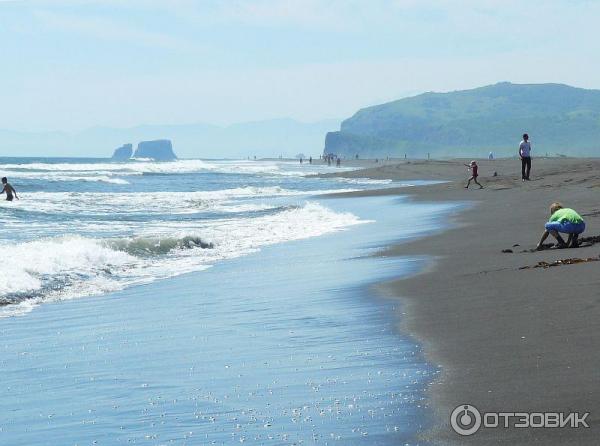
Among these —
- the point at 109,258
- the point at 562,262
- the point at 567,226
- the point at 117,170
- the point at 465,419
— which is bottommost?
the point at 117,170

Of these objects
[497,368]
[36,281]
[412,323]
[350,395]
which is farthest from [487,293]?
[36,281]

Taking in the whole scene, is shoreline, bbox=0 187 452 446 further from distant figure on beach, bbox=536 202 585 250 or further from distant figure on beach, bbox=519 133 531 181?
distant figure on beach, bbox=519 133 531 181

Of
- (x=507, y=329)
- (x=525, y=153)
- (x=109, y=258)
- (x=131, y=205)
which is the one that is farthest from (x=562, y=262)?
(x=131, y=205)

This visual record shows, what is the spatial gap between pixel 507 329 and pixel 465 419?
2.49 metres

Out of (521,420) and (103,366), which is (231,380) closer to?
(103,366)

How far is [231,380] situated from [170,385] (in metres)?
0.42

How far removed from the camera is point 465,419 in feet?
16.5

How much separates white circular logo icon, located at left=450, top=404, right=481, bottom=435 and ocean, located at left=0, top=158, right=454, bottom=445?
0.22 meters

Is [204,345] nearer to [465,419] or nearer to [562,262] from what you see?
[465,419]

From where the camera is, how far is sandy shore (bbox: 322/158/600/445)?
5.19 m

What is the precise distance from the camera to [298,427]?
522 centimetres

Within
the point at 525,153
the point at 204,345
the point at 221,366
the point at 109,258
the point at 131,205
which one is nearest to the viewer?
the point at 221,366

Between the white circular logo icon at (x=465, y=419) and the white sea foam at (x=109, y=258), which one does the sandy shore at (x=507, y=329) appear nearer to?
the white circular logo icon at (x=465, y=419)

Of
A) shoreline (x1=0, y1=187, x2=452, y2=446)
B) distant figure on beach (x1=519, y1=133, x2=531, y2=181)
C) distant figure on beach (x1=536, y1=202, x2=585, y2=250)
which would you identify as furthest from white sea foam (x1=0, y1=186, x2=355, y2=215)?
shoreline (x1=0, y1=187, x2=452, y2=446)
